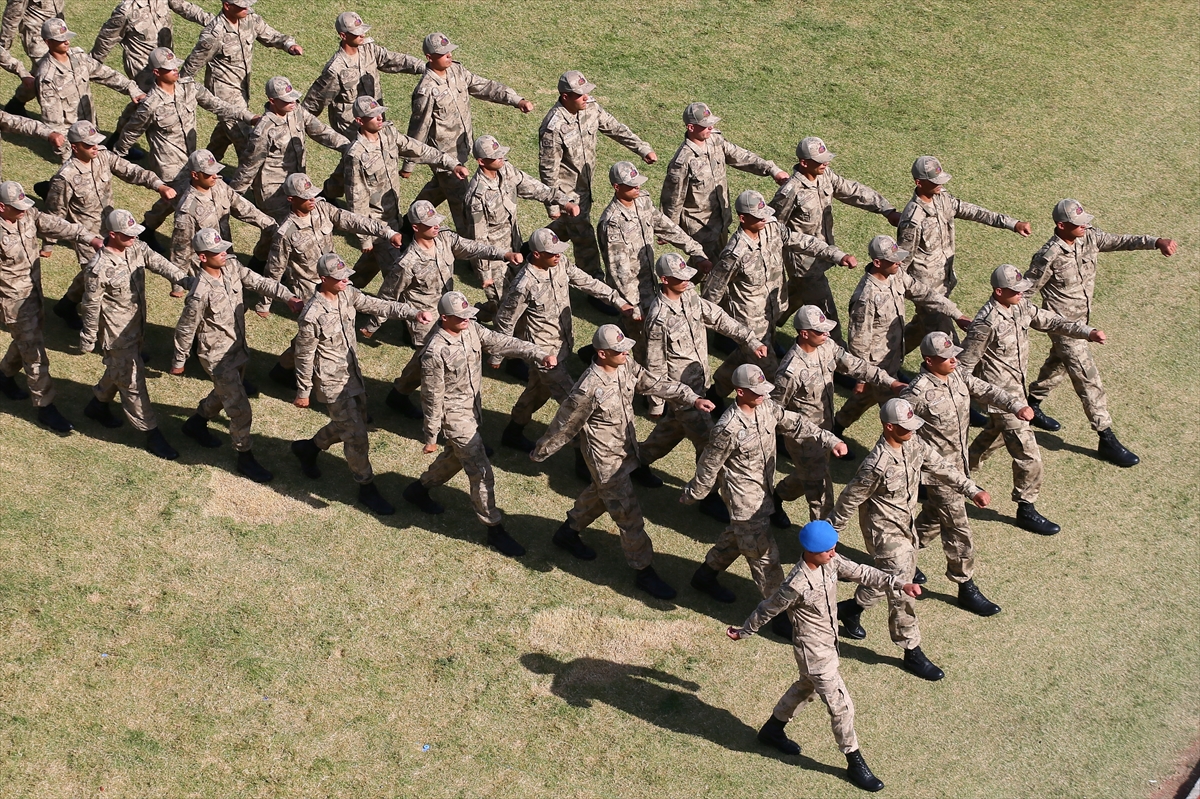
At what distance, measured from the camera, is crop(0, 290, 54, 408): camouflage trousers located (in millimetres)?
14086

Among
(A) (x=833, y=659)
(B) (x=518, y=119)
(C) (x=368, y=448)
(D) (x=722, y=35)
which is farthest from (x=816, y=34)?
(A) (x=833, y=659)

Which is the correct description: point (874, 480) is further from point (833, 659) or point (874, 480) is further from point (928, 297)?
point (928, 297)

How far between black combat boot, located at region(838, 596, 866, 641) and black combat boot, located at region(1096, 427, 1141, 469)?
4.06 meters

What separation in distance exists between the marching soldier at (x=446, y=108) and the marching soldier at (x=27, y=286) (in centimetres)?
425

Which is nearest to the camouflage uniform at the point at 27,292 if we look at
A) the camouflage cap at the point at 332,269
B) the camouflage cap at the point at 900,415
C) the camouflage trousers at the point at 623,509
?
the camouflage cap at the point at 332,269

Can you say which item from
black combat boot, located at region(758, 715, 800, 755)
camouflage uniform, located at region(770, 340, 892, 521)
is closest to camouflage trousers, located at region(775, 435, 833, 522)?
camouflage uniform, located at region(770, 340, 892, 521)

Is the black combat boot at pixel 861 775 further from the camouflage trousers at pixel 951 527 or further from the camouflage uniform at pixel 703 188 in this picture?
the camouflage uniform at pixel 703 188

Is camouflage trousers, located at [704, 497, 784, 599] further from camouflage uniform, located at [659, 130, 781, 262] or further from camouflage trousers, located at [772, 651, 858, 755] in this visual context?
camouflage uniform, located at [659, 130, 781, 262]

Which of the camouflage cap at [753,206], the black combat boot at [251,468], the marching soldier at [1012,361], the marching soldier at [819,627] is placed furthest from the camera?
the camouflage cap at [753,206]

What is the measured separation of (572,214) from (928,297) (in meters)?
3.81

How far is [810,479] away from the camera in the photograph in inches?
549

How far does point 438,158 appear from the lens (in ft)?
54.4

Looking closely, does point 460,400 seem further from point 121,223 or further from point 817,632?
point 817,632

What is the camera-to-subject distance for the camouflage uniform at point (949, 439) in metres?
13.5
